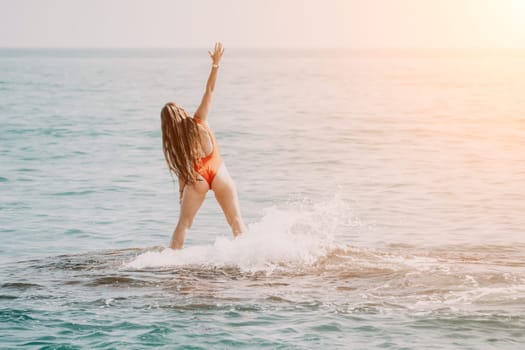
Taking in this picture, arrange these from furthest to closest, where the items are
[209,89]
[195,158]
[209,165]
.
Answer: [209,165], [195,158], [209,89]

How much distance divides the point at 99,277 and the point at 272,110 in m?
28.2

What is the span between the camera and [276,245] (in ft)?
30.0

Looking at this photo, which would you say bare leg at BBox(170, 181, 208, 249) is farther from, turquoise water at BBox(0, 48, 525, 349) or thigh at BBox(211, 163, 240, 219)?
turquoise water at BBox(0, 48, 525, 349)

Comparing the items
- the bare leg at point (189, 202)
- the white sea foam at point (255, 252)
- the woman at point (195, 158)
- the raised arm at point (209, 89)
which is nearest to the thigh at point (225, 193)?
the woman at point (195, 158)

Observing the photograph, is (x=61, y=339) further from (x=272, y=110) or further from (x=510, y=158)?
(x=272, y=110)

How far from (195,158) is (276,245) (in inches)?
49.4

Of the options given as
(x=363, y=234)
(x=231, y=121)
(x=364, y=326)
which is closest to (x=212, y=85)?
(x=364, y=326)

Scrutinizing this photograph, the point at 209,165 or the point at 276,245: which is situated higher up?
the point at 209,165

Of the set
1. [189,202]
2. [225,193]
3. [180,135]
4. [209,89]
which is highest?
[209,89]

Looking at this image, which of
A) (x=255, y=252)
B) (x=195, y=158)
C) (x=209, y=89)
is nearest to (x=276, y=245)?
(x=255, y=252)

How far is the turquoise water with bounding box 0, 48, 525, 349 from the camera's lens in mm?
7043

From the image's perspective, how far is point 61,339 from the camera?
22.5 ft

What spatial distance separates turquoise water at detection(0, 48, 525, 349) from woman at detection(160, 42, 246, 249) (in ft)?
1.28

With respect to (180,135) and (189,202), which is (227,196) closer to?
(189,202)
